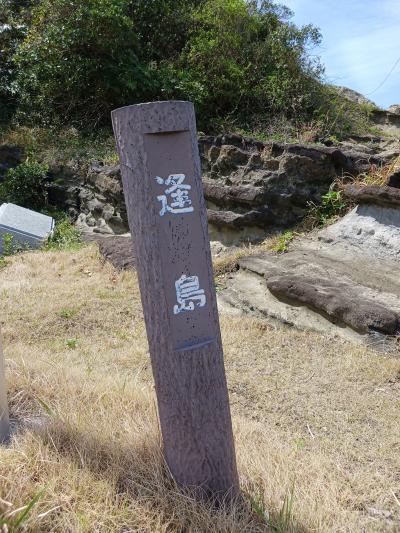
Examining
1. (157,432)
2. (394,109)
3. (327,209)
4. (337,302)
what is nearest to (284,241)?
(327,209)

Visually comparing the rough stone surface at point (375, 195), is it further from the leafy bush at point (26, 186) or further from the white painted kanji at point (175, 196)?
the leafy bush at point (26, 186)

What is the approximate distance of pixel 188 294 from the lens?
7.64 ft

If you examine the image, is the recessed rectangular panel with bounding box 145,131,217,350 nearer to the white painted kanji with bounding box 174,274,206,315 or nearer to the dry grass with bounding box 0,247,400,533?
the white painted kanji with bounding box 174,274,206,315

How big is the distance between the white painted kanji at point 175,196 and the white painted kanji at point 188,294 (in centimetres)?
28

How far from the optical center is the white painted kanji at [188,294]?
2314mm

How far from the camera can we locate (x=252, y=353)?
493cm

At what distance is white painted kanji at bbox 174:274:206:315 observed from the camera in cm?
231

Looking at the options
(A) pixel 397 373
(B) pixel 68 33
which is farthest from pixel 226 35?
(A) pixel 397 373

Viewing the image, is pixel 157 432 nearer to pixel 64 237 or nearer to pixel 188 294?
pixel 188 294

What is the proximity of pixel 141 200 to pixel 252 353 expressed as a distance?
9.64ft

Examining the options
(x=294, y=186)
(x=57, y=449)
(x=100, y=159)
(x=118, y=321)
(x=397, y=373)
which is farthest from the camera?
(x=100, y=159)

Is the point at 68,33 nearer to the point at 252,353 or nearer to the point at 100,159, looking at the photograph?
the point at 100,159

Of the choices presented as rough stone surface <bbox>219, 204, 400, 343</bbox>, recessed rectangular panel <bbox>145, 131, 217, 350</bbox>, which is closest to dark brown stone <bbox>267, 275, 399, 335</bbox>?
rough stone surface <bbox>219, 204, 400, 343</bbox>

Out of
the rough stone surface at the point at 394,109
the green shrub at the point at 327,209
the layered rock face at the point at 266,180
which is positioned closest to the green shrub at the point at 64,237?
the layered rock face at the point at 266,180
